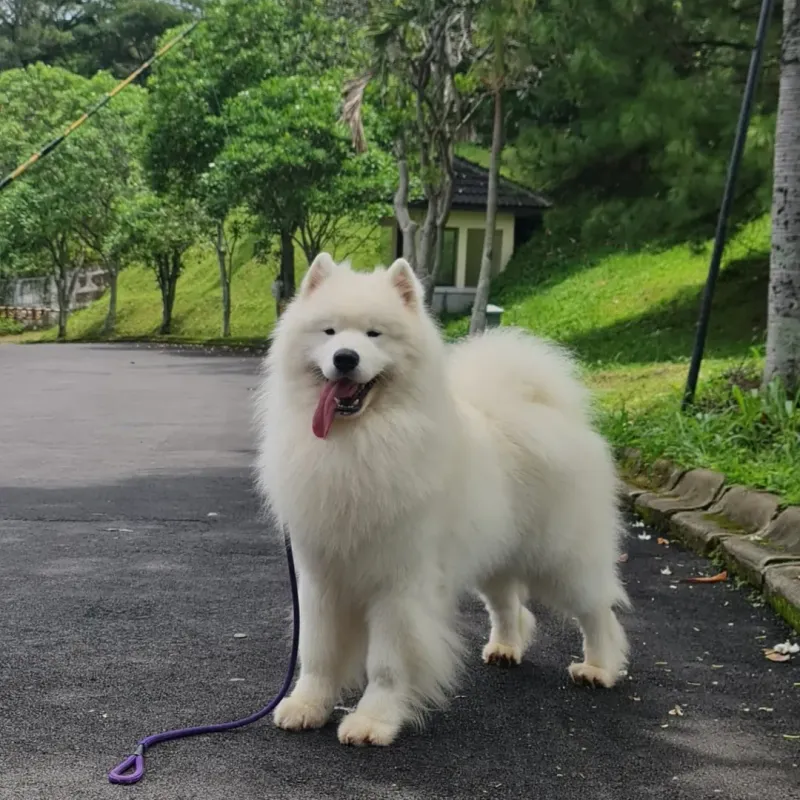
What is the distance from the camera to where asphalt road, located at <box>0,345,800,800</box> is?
3.09 meters

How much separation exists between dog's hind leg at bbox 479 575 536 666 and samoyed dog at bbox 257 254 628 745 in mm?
330

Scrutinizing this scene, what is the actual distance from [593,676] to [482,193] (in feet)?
92.2

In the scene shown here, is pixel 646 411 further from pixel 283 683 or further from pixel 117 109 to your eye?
pixel 117 109

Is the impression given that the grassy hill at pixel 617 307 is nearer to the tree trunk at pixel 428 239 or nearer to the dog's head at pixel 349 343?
the tree trunk at pixel 428 239

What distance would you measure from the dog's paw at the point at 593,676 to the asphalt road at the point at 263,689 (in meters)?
0.05

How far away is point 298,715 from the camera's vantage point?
348cm

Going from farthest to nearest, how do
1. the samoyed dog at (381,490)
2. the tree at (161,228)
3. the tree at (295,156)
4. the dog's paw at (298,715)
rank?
the tree at (161,228) → the tree at (295,156) → the dog's paw at (298,715) → the samoyed dog at (381,490)

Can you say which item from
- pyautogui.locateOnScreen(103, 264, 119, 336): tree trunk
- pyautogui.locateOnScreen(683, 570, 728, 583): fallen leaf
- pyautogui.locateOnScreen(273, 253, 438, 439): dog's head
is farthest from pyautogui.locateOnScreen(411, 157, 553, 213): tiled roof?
pyautogui.locateOnScreen(273, 253, 438, 439): dog's head

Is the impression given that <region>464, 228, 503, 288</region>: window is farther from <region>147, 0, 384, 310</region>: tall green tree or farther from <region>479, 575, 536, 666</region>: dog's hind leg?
<region>479, 575, 536, 666</region>: dog's hind leg

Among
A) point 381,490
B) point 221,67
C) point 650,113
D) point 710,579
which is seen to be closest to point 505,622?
point 381,490

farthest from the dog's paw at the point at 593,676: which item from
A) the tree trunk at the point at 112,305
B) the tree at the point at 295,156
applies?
the tree trunk at the point at 112,305

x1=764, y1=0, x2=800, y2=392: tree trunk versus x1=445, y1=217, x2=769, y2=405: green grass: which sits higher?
x1=764, y1=0, x2=800, y2=392: tree trunk

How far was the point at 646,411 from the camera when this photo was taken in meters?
9.49

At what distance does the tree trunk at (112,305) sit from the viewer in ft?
119
